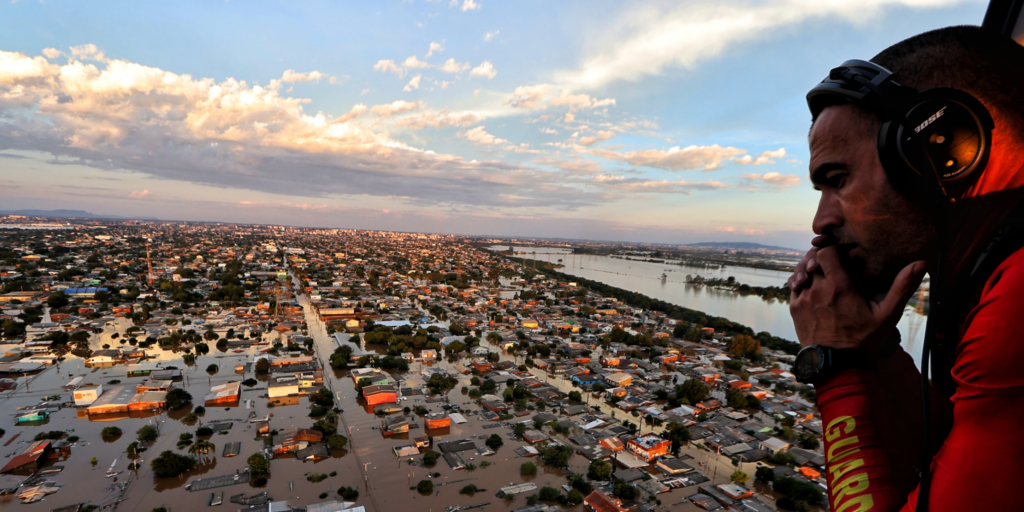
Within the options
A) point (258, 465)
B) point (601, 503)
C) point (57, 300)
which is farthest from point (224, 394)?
point (57, 300)

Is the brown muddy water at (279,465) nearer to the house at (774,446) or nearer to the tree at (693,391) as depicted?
the house at (774,446)

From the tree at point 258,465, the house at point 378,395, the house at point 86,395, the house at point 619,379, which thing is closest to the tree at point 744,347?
the house at point 619,379

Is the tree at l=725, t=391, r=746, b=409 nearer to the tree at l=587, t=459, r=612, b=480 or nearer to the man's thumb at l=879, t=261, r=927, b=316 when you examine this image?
the tree at l=587, t=459, r=612, b=480

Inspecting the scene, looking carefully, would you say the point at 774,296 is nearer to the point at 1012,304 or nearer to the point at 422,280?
the point at 422,280

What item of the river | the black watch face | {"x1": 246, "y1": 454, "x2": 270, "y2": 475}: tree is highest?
the black watch face

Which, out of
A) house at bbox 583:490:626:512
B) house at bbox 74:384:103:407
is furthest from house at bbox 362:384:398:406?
house at bbox 74:384:103:407

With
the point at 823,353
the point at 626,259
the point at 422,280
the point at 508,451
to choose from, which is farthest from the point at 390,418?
the point at 626,259

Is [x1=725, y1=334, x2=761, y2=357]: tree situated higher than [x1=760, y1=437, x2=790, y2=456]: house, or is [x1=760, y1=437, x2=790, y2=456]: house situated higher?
[x1=725, y1=334, x2=761, y2=357]: tree
